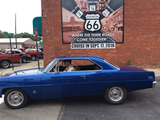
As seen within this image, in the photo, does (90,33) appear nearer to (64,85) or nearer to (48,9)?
(48,9)

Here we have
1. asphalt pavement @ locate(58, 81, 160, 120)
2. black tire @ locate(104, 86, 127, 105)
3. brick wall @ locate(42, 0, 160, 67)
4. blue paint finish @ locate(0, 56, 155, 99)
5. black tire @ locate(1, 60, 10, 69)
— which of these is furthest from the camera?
black tire @ locate(1, 60, 10, 69)

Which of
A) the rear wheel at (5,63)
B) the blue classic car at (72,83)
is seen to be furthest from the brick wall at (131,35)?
the blue classic car at (72,83)

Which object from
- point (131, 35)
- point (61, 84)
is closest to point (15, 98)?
point (61, 84)

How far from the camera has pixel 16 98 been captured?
13.3ft

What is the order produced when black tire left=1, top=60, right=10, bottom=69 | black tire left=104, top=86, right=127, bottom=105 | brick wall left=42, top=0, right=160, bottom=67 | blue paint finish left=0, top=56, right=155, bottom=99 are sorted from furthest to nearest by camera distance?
black tire left=1, top=60, right=10, bottom=69 → brick wall left=42, top=0, right=160, bottom=67 → black tire left=104, top=86, right=127, bottom=105 → blue paint finish left=0, top=56, right=155, bottom=99

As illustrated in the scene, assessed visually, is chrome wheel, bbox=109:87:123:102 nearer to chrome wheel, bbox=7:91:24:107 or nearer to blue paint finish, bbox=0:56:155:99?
blue paint finish, bbox=0:56:155:99

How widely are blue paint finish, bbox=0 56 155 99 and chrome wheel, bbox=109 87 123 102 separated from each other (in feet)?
0.60

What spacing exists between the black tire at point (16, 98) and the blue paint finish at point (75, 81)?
0.48 ft

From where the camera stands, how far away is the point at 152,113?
364cm

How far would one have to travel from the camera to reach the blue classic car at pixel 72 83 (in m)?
3.98

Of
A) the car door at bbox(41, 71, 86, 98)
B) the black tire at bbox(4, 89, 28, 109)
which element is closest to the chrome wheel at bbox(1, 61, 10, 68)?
the black tire at bbox(4, 89, 28, 109)

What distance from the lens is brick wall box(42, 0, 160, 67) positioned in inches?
390

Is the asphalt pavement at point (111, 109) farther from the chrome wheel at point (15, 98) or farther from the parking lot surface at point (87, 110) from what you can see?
the chrome wheel at point (15, 98)

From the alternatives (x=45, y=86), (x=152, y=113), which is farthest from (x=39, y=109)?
(x=152, y=113)
